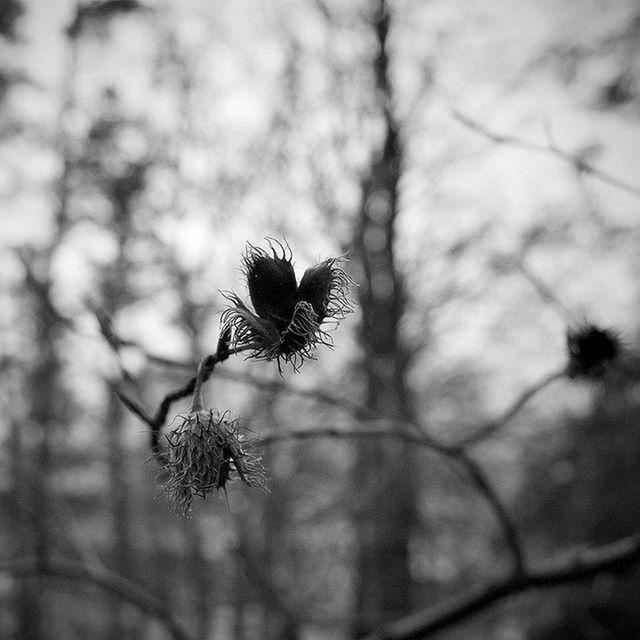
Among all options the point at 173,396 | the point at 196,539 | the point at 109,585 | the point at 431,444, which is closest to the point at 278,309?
the point at 173,396

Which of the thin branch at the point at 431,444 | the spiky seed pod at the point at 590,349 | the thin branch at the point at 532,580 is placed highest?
the spiky seed pod at the point at 590,349

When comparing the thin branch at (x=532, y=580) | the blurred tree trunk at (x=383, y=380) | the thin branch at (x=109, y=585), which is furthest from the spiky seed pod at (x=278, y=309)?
the blurred tree trunk at (x=383, y=380)

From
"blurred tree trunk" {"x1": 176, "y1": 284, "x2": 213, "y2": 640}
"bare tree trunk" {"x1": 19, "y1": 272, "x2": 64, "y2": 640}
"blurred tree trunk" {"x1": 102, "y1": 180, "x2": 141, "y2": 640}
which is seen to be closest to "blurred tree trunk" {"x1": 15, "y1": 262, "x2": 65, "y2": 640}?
"bare tree trunk" {"x1": 19, "y1": 272, "x2": 64, "y2": 640}

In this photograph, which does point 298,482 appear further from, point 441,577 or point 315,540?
point 441,577

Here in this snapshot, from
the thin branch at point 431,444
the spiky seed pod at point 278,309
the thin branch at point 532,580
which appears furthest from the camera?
the thin branch at point 532,580

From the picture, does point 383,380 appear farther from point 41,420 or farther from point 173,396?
point 173,396

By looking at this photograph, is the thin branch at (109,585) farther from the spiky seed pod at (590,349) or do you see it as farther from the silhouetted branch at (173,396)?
the spiky seed pod at (590,349)

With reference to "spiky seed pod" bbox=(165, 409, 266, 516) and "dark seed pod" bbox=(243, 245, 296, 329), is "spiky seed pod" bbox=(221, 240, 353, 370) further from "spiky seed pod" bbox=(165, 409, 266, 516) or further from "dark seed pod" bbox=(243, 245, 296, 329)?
"spiky seed pod" bbox=(165, 409, 266, 516)
